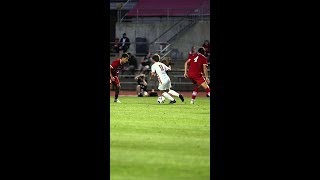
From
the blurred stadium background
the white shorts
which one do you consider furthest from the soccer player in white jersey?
the blurred stadium background

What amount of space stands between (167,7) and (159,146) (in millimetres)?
37150

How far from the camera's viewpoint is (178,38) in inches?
1688

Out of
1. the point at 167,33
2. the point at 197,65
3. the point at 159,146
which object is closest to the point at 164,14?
the point at 167,33

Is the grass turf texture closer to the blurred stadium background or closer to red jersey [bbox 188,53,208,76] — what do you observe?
red jersey [bbox 188,53,208,76]

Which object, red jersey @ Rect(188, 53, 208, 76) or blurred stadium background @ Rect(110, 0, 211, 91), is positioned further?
blurred stadium background @ Rect(110, 0, 211, 91)

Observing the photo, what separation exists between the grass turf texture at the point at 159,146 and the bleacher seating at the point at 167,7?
2726 cm

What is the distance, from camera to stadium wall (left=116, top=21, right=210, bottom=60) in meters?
42.2

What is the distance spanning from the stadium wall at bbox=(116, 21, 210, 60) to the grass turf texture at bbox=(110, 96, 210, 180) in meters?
22.1

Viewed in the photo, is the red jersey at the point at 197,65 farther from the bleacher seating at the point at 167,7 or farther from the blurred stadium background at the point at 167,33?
the bleacher seating at the point at 167,7

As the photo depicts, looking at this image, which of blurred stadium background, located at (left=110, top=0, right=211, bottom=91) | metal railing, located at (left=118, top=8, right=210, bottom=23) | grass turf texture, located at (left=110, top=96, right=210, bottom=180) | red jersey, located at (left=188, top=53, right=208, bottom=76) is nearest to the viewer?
grass turf texture, located at (left=110, top=96, right=210, bottom=180)

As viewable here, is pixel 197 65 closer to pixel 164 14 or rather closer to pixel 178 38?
pixel 178 38
